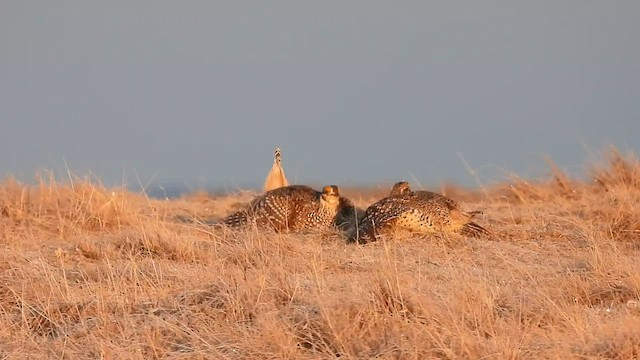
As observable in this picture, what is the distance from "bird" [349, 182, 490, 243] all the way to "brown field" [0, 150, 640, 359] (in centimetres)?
18

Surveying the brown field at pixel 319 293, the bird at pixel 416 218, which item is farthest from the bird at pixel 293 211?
the bird at pixel 416 218

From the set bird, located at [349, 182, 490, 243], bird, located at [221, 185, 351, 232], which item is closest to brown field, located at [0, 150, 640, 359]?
bird, located at [349, 182, 490, 243]

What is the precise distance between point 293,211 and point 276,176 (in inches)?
86.0

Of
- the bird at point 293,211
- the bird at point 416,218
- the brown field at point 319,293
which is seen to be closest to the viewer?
the brown field at point 319,293

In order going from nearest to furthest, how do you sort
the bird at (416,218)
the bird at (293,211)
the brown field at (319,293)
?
the brown field at (319,293) < the bird at (416,218) < the bird at (293,211)

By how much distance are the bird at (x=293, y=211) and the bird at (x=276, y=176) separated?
1823mm

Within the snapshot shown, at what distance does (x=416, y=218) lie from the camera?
28.7 ft

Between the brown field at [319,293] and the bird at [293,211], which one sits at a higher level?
the bird at [293,211]

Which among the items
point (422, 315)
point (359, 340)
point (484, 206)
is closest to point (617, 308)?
point (422, 315)

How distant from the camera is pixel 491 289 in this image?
5.76 meters

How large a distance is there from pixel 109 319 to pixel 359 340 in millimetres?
1426

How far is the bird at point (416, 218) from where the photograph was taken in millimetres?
8703

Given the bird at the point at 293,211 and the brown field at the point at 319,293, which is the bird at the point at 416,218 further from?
the bird at the point at 293,211

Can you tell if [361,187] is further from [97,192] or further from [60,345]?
[60,345]
